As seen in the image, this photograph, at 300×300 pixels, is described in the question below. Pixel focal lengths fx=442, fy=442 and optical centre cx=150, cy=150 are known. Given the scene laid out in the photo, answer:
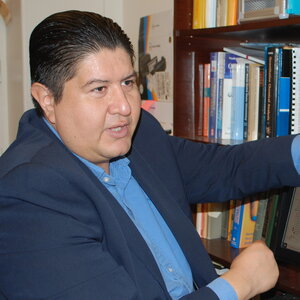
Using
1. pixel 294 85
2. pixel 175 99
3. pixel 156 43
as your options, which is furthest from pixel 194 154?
pixel 156 43

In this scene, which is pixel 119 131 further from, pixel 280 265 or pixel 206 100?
pixel 280 265

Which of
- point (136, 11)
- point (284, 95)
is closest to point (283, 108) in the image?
point (284, 95)

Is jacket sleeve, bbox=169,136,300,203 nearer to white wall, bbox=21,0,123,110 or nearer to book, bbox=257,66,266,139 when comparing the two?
book, bbox=257,66,266,139

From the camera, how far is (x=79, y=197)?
0.96 meters

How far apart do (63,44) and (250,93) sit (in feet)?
2.29

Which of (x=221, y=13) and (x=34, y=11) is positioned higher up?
(x=34, y=11)

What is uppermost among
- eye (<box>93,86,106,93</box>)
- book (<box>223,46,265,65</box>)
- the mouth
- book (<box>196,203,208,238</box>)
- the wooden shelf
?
book (<box>223,46,265,65</box>)

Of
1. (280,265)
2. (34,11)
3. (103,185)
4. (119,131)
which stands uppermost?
(34,11)

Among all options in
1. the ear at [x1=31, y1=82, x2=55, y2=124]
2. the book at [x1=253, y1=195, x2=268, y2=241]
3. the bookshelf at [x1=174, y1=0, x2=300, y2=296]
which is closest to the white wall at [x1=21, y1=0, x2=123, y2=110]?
the bookshelf at [x1=174, y1=0, x2=300, y2=296]

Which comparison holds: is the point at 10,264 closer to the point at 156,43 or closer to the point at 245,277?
the point at 245,277

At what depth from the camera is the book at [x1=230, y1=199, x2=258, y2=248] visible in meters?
1.54

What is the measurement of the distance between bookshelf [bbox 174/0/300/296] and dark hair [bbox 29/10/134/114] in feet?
1.52

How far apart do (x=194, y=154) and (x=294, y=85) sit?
36 centimetres

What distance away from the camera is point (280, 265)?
144 centimetres
